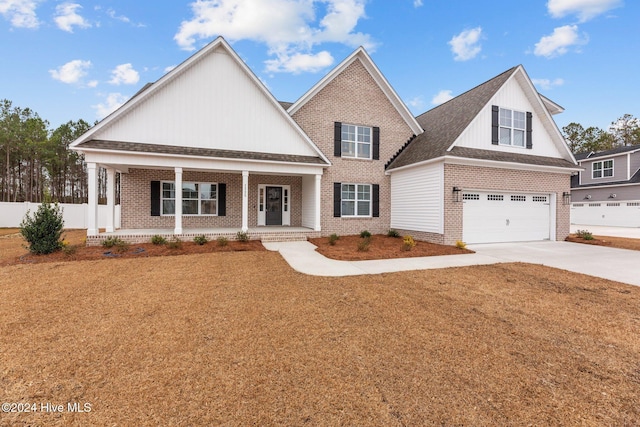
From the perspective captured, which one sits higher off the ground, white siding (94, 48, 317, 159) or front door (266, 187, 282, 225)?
white siding (94, 48, 317, 159)

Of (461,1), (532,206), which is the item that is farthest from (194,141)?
(532,206)

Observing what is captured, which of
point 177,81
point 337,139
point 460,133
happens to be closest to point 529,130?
point 460,133

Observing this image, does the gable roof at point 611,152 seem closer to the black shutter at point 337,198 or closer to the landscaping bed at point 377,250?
the landscaping bed at point 377,250

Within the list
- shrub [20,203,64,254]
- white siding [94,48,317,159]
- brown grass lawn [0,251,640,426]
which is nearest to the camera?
brown grass lawn [0,251,640,426]

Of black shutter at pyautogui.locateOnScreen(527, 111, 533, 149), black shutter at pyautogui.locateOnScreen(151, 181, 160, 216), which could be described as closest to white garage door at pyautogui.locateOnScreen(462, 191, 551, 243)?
black shutter at pyautogui.locateOnScreen(527, 111, 533, 149)

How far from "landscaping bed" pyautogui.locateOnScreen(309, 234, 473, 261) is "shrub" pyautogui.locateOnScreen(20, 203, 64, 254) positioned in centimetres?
839

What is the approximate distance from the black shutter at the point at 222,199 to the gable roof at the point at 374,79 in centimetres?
475

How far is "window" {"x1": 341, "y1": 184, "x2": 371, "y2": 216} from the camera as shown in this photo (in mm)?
13864

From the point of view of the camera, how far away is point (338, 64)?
13.5 m

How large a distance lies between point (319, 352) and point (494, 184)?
1167cm

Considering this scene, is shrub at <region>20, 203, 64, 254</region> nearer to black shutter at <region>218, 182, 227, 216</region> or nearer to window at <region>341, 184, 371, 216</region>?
black shutter at <region>218, 182, 227, 216</region>

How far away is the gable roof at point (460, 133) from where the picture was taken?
1152cm

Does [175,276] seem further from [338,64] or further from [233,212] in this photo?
[338,64]

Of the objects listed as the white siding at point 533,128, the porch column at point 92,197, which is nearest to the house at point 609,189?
the white siding at point 533,128
